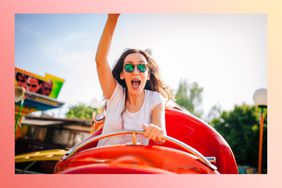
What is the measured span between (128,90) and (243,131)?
1.20m

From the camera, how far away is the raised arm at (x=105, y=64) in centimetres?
381

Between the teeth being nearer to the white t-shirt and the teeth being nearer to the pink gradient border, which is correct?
the white t-shirt

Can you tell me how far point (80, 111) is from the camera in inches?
161

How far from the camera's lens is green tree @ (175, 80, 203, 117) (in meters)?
4.05

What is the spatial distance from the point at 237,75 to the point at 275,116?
0.53 metres

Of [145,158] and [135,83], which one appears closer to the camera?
[145,158]

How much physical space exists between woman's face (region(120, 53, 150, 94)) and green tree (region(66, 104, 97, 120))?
17.6 inches

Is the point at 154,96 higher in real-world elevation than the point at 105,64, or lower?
lower

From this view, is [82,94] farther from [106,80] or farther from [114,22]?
[114,22]

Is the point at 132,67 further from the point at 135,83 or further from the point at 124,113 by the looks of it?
the point at 124,113

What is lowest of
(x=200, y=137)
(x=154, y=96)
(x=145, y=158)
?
(x=145, y=158)

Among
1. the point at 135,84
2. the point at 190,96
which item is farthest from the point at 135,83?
the point at 190,96

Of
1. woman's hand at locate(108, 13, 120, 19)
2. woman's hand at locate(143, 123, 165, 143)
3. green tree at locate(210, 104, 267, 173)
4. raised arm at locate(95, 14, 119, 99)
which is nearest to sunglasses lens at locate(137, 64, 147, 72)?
raised arm at locate(95, 14, 119, 99)
